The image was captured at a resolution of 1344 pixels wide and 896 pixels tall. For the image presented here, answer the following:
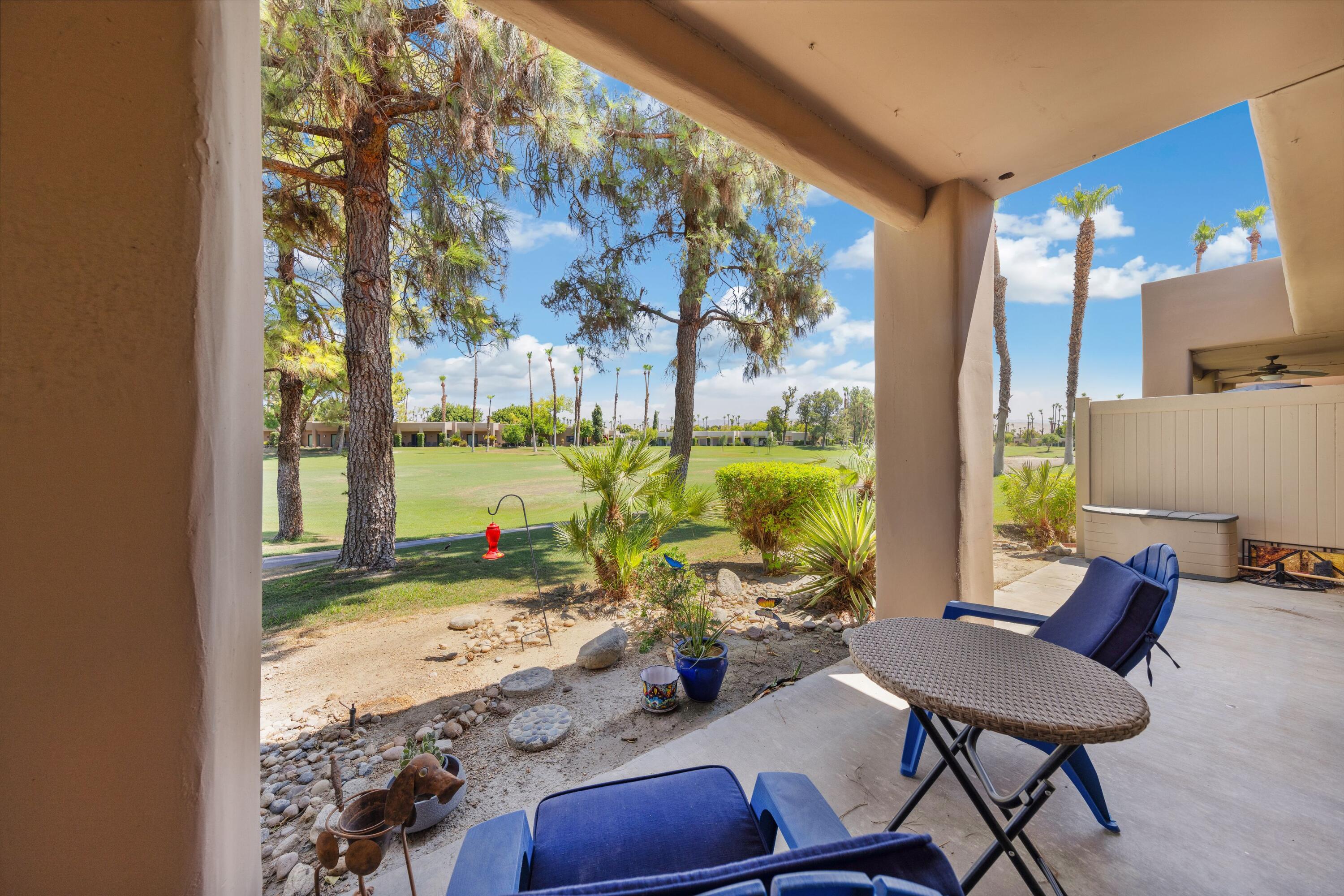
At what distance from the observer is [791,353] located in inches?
334

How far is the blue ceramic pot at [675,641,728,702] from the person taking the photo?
2.58m

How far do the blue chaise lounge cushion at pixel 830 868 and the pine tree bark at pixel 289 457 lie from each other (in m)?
8.04

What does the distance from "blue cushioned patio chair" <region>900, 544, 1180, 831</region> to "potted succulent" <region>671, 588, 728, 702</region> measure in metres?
1.02

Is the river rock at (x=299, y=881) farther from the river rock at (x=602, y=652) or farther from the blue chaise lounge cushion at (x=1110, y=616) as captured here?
the blue chaise lounge cushion at (x=1110, y=616)

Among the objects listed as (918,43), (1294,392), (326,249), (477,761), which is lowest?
(477,761)

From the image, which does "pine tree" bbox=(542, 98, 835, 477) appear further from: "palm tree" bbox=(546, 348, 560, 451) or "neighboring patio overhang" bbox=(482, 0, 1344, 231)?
"neighboring patio overhang" bbox=(482, 0, 1344, 231)

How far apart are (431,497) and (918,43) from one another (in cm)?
1093

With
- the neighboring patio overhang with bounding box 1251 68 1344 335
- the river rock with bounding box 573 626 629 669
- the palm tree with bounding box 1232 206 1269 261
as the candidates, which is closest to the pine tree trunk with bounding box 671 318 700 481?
the river rock with bounding box 573 626 629 669

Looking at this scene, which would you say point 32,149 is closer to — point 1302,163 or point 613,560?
point 613,560

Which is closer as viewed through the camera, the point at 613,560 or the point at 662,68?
the point at 662,68

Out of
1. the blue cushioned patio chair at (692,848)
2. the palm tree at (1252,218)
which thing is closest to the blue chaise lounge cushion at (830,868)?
the blue cushioned patio chair at (692,848)

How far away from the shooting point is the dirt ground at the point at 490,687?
2018 millimetres

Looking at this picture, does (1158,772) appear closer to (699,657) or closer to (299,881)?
(699,657)

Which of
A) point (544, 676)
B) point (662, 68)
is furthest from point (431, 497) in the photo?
point (662, 68)
